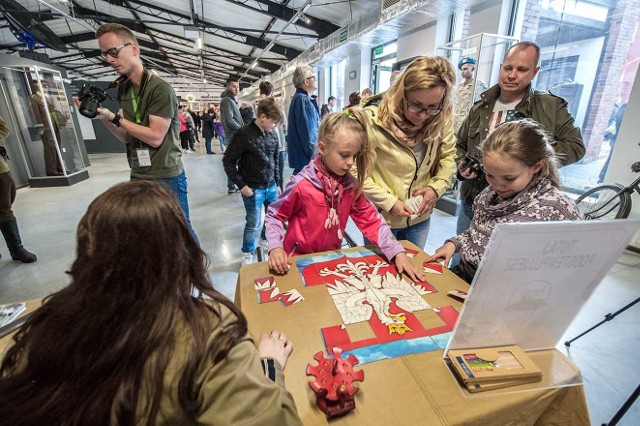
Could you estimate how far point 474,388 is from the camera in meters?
0.62

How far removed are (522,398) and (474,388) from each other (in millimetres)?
99

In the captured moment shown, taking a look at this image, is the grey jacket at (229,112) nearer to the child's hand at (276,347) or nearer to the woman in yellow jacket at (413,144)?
the woman in yellow jacket at (413,144)

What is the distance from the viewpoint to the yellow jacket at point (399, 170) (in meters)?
1.36

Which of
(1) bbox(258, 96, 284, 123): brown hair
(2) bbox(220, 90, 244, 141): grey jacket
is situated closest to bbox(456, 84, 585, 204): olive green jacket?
(1) bbox(258, 96, 284, 123): brown hair

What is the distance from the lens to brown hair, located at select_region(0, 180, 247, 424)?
46cm

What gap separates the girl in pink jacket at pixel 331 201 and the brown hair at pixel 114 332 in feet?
2.00

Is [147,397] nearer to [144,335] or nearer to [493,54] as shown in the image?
[144,335]

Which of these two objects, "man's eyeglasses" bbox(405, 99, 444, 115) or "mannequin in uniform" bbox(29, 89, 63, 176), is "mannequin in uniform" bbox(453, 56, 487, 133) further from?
"mannequin in uniform" bbox(29, 89, 63, 176)

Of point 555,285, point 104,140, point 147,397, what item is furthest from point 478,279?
point 104,140

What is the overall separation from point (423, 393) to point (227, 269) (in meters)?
2.17

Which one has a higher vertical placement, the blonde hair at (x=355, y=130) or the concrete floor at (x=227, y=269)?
the blonde hair at (x=355, y=130)

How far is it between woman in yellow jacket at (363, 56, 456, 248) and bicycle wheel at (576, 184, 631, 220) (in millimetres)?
2211

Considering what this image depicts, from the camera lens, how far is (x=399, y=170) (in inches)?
55.3

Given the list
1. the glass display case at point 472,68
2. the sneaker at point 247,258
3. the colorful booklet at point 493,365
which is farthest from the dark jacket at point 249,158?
the glass display case at point 472,68
